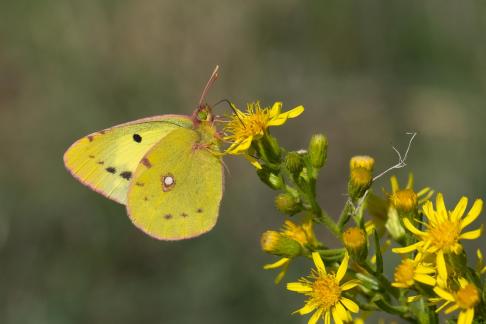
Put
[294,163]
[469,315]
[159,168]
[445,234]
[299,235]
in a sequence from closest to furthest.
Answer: [469,315], [445,234], [294,163], [299,235], [159,168]

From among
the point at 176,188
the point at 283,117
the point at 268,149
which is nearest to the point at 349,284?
the point at 268,149

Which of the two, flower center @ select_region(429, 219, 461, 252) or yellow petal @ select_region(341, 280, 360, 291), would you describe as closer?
flower center @ select_region(429, 219, 461, 252)

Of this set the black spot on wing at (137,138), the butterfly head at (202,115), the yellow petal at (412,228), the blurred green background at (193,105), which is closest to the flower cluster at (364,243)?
the yellow petal at (412,228)

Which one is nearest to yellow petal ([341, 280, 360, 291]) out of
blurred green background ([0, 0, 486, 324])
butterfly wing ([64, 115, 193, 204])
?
butterfly wing ([64, 115, 193, 204])

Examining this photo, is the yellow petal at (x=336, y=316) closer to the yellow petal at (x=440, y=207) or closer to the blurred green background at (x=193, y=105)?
the yellow petal at (x=440, y=207)

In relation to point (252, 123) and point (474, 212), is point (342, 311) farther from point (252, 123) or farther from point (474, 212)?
point (252, 123)

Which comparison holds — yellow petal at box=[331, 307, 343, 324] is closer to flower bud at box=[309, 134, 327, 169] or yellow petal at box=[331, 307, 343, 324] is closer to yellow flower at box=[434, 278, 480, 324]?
yellow flower at box=[434, 278, 480, 324]
